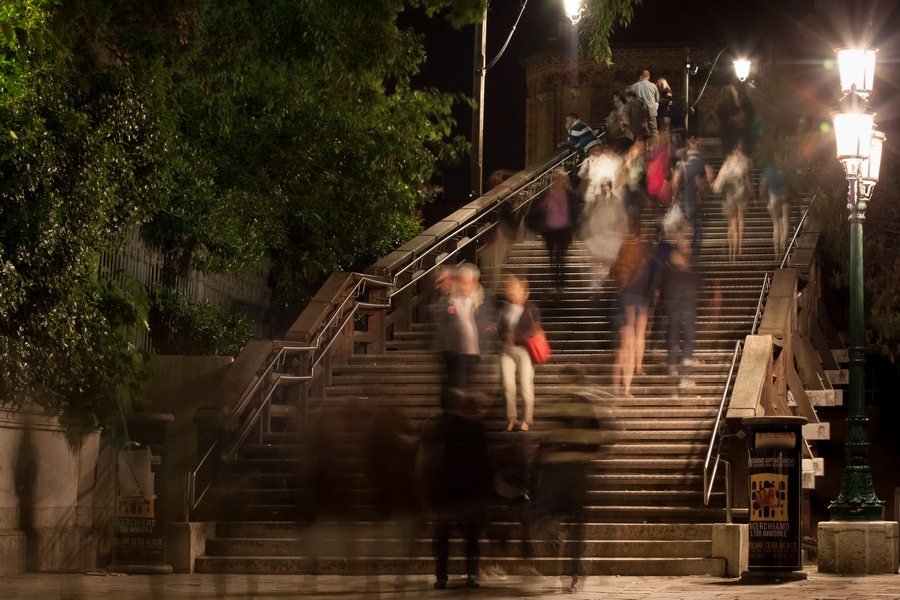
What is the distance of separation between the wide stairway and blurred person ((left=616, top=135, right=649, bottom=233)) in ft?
9.96

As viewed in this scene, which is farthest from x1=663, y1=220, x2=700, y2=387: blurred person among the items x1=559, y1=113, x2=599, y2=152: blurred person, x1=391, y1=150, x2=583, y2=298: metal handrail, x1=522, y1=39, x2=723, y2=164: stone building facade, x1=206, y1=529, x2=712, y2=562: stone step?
x1=522, y1=39, x2=723, y2=164: stone building facade

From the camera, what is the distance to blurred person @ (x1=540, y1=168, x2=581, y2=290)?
927 inches

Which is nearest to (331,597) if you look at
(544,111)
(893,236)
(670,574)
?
(670,574)

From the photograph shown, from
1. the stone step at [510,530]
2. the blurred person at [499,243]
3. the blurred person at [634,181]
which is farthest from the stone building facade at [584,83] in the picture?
the stone step at [510,530]

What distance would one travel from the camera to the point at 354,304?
20.7 m

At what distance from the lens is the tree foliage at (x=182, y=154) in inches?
566

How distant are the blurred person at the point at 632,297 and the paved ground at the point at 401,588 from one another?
455cm

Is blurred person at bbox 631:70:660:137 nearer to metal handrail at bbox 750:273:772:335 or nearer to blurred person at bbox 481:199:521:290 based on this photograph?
blurred person at bbox 481:199:521:290

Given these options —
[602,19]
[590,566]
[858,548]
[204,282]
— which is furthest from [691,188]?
[590,566]

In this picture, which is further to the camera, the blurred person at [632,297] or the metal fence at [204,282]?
the metal fence at [204,282]

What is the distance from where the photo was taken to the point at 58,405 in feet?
51.0

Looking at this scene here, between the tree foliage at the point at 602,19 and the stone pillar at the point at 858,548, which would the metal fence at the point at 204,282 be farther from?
the stone pillar at the point at 858,548

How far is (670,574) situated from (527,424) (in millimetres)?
2267

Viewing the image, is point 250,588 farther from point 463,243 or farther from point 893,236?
point 893,236
